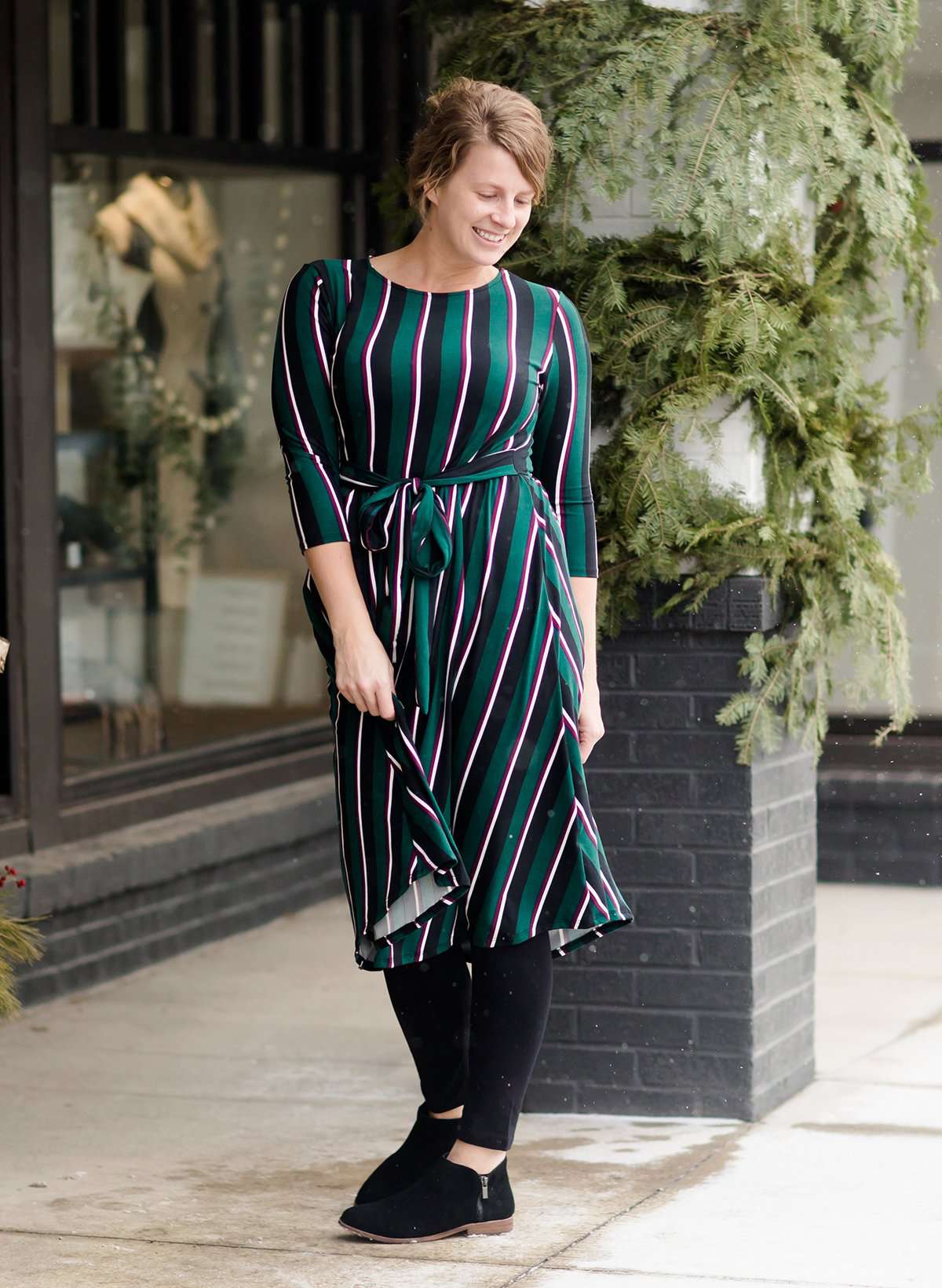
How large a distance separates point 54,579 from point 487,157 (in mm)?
2919

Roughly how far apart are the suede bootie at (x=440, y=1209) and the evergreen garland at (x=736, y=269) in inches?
44.6

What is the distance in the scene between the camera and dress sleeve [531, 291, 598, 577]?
3619 mm

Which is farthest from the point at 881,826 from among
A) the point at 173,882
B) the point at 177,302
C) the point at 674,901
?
the point at 674,901

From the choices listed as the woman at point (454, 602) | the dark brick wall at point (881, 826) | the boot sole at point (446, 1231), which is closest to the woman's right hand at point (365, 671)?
the woman at point (454, 602)

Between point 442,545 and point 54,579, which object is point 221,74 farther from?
point 442,545

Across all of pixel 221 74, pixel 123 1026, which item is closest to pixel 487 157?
pixel 123 1026

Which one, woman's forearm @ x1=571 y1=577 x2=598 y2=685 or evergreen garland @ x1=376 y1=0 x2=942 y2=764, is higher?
evergreen garland @ x1=376 y1=0 x2=942 y2=764

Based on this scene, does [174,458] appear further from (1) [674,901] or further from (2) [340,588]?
(2) [340,588]

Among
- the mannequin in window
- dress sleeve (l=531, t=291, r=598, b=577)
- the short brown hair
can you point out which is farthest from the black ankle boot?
the mannequin in window

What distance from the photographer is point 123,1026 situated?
5.46m

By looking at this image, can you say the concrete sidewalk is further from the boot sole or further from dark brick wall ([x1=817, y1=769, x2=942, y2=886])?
dark brick wall ([x1=817, y1=769, x2=942, y2=886])

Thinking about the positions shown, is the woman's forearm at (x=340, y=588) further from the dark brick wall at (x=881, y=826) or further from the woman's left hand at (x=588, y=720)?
the dark brick wall at (x=881, y=826)

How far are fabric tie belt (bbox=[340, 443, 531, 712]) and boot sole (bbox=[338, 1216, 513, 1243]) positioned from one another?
2.94 ft

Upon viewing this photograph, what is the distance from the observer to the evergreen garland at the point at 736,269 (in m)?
4.16
